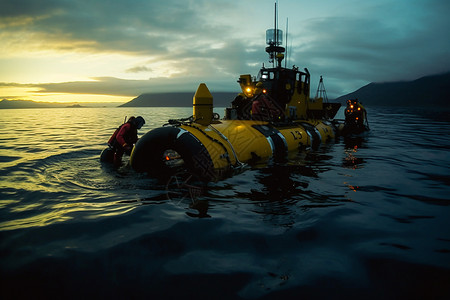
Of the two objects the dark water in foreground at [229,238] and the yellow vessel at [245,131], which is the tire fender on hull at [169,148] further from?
the dark water in foreground at [229,238]

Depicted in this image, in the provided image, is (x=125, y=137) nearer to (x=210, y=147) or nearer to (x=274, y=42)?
(x=210, y=147)

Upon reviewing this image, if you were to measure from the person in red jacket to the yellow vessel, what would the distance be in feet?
3.61

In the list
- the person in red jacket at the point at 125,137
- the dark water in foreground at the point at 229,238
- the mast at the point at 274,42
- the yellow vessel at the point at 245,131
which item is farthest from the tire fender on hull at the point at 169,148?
the mast at the point at 274,42

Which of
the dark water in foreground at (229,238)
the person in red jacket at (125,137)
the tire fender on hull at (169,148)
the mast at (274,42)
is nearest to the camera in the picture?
the dark water in foreground at (229,238)

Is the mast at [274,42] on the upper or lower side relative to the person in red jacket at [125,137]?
upper

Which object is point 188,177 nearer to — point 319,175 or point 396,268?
point 319,175

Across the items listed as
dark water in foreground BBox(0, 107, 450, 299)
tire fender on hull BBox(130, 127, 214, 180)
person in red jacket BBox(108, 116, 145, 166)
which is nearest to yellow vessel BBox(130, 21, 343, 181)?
tire fender on hull BBox(130, 127, 214, 180)

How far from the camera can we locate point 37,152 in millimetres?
11898

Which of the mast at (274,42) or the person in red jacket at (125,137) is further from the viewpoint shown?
the mast at (274,42)

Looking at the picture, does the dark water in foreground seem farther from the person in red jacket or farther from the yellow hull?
the person in red jacket

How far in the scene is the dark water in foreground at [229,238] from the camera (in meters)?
2.97

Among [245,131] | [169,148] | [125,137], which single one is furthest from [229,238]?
[125,137]

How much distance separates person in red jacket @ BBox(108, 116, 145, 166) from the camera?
846cm

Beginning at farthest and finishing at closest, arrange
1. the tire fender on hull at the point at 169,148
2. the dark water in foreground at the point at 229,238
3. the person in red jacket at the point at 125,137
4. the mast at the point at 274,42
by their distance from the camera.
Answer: the mast at the point at 274,42
the person in red jacket at the point at 125,137
the tire fender on hull at the point at 169,148
the dark water in foreground at the point at 229,238
